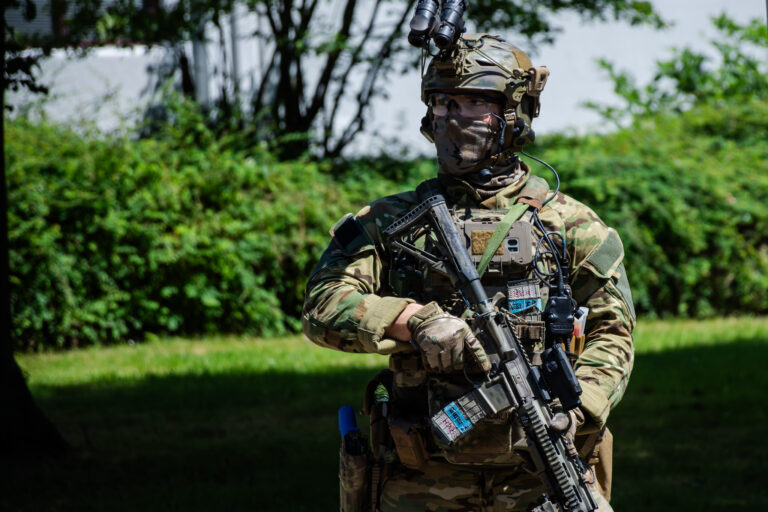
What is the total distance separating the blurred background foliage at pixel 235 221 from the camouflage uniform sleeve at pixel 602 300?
6715 mm

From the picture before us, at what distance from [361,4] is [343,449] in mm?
10838

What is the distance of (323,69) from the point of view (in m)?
12.6

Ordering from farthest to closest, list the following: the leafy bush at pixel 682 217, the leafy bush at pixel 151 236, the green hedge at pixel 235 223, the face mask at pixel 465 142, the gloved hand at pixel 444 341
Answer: the leafy bush at pixel 682 217 → the green hedge at pixel 235 223 → the leafy bush at pixel 151 236 → the face mask at pixel 465 142 → the gloved hand at pixel 444 341

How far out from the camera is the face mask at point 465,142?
2930 mm

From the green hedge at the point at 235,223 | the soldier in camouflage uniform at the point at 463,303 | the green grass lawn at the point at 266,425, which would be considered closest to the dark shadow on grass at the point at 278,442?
the green grass lawn at the point at 266,425

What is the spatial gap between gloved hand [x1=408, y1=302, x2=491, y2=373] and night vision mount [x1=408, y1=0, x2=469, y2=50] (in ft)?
2.55

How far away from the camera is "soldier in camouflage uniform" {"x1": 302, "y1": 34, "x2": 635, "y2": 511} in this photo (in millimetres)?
2750

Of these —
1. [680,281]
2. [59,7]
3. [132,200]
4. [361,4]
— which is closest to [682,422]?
[680,281]

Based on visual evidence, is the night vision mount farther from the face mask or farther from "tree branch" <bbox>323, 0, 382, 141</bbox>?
"tree branch" <bbox>323, 0, 382, 141</bbox>

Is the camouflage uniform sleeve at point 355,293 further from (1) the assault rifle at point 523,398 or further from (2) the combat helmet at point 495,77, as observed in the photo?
(2) the combat helmet at point 495,77

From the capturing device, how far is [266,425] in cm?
691

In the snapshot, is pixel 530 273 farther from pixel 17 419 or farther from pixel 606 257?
pixel 17 419

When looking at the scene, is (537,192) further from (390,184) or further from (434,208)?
(390,184)

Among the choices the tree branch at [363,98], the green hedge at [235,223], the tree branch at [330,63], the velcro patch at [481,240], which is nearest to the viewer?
the velcro patch at [481,240]
